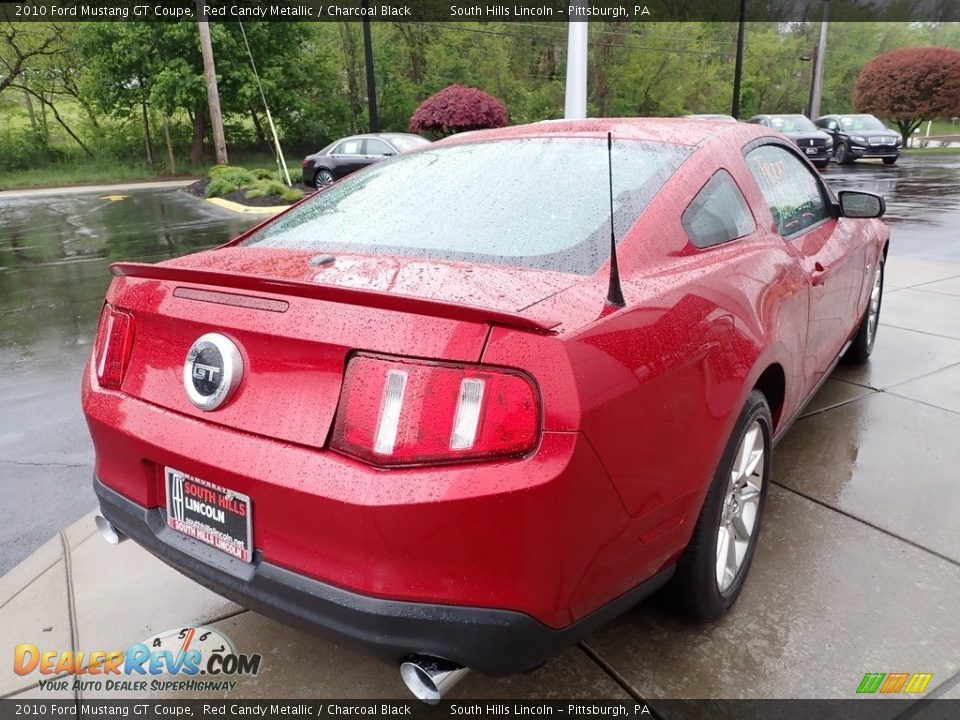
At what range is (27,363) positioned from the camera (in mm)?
5414

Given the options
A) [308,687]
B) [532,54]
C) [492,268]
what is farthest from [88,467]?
[532,54]

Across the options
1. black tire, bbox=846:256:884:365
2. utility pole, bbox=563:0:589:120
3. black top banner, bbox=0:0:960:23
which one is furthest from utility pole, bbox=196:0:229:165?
black tire, bbox=846:256:884:365

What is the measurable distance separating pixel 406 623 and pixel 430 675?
130 mm

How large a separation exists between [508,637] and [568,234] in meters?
1.08

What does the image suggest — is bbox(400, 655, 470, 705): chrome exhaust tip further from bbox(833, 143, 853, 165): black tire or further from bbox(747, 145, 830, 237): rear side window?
bbox(833, 143, 853, 165): black tire

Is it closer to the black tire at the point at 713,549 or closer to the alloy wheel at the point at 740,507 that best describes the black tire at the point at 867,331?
the alloy wheel at the point at 740,507

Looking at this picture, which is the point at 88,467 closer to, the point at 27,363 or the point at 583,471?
the point at 27,363

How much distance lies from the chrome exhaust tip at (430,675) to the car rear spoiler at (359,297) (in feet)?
2.43

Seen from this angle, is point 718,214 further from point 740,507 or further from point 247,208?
point 247,208

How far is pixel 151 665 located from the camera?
226 centimetres

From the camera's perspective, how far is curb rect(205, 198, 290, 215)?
1480cm

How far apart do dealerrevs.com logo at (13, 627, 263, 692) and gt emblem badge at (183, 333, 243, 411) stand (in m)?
0.92

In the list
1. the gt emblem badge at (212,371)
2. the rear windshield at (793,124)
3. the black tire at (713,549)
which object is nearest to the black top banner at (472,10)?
the rear windshield at (793,124)

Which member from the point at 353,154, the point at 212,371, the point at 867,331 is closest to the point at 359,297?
the point at 212,371
